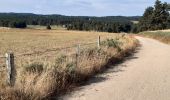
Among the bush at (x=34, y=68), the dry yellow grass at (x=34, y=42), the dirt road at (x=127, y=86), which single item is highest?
the bush at (x=34, y=68)

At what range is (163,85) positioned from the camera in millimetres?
12203

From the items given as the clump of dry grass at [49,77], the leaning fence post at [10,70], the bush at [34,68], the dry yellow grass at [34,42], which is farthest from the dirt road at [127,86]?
the dry yellow grass at [34,42]

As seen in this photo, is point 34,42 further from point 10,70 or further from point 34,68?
point 10,70

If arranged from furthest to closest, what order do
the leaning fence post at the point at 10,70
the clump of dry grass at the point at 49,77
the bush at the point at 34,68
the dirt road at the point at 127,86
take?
the bush at the point at 34,68 → the dirt road at the point at 127,86 → the leaning fence post at the point at 10,70 → the clump of dry grass at the point at 49,77

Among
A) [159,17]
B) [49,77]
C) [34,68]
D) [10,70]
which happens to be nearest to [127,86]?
[49,77]

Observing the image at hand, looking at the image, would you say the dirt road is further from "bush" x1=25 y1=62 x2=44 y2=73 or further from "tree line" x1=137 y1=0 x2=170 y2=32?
"tree line" x1=137 y1=0 x2=170 y2=32

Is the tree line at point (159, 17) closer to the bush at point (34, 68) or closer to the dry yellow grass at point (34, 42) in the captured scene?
the dry yellow grass at point (34, 42)

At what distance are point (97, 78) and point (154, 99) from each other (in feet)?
12.6

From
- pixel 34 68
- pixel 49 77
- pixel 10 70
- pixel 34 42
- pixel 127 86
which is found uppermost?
pixel 10 70

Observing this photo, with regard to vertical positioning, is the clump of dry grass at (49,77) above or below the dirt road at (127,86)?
above

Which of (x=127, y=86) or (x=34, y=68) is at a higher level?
(x=34, y=68)

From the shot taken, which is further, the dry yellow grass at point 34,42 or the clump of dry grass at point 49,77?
the dry yellow grass at point 34,42

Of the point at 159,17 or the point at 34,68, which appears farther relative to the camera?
the point at 159,17

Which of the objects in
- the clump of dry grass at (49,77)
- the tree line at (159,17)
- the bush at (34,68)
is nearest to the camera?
the clump of dry grass at (49,77)
